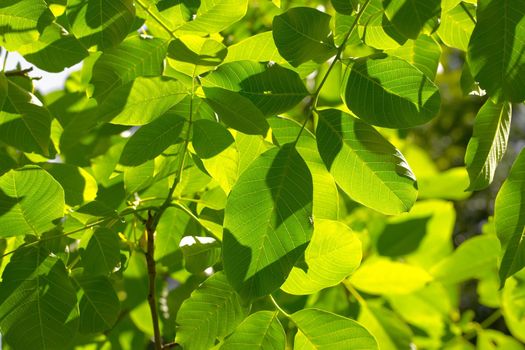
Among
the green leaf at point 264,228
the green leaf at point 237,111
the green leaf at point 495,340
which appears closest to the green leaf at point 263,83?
the green leaf at point 237,111

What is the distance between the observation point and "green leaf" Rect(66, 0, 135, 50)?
92 centimetres

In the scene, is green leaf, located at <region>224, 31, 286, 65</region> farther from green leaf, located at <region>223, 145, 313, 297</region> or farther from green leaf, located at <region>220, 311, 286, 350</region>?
green leaf, located at <region>220, 311, 286, 350</region>

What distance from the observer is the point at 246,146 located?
1.01 metres

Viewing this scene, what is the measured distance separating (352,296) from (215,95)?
794 mm

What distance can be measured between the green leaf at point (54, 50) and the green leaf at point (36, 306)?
272 millimetres

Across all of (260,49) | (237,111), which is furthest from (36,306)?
(260,49)

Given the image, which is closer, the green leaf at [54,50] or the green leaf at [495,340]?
the green leaf at [54,50]

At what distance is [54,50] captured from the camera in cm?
103

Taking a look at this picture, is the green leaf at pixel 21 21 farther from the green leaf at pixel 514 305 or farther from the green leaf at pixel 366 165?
the green leaf at pixel 514 305

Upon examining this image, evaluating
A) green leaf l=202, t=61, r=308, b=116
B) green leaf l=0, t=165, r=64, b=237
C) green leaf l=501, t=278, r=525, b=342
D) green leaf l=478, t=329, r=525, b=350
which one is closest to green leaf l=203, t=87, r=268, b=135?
green leaf l=202, t=61, r=308, b=116

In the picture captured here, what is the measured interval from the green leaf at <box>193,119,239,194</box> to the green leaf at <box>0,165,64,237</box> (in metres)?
0.19

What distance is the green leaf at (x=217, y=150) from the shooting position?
36.7 inches

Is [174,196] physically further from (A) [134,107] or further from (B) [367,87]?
(B) [367,87]

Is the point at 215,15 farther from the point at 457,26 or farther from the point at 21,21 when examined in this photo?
the point at 457,26
